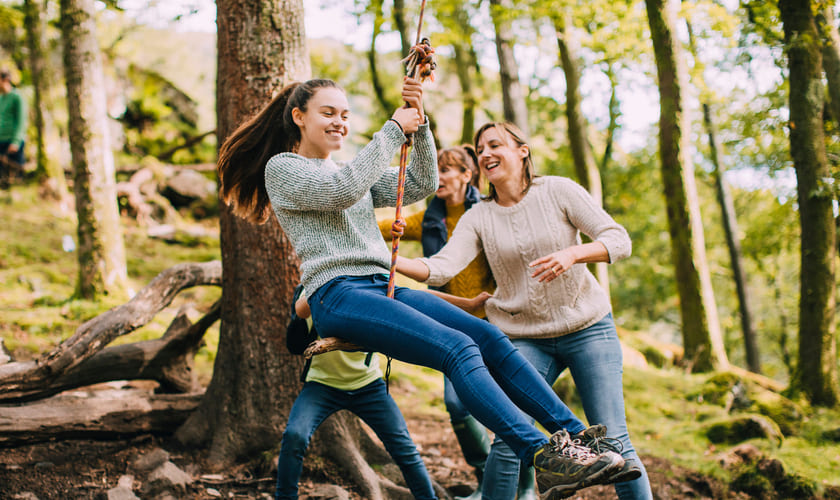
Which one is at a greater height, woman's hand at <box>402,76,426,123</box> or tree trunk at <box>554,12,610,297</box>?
tree trunk at <box>554,12,610,297</box>

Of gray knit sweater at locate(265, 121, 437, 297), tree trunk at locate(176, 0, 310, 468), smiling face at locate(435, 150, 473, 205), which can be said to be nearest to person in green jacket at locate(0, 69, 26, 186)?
tree trunk at locate(176, 0, 310, 468)

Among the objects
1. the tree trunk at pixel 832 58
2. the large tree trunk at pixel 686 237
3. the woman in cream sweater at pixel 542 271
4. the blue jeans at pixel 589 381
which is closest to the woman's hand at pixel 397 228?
the woman in cream sweater at pixel 542 271

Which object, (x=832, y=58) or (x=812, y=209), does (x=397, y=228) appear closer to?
A: (x=812, y=209)

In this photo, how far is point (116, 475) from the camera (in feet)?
13.3

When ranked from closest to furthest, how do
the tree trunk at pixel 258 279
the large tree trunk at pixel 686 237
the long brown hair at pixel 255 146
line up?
the long brown hair at pixel 255 146 → the tree trunk at pixel 258 279 → the large tree trunk at pixel 686 237

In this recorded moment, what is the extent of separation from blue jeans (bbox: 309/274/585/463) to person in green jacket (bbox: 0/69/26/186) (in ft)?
27.7

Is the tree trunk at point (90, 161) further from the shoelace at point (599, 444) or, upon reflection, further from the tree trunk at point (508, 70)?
the shoelace at point (599, 444)

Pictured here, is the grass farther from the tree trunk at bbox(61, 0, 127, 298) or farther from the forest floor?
the forest floor

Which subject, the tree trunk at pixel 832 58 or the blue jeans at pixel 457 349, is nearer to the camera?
the blue jeans at pixel 457 349

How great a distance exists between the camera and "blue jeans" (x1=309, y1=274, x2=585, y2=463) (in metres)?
2.44

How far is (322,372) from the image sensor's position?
3.44 m

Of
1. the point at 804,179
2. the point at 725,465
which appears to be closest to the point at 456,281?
the point at 725,465

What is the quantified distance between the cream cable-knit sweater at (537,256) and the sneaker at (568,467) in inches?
38.1

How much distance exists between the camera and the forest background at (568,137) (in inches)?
286
